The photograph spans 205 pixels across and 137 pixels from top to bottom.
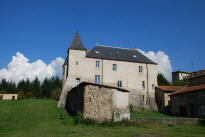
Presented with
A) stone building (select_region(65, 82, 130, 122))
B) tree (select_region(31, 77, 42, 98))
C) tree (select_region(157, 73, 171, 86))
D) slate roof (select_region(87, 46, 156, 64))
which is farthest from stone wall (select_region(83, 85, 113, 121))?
tree (select_region(31, 77, 42, 98))

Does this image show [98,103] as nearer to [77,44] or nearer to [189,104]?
[189,104]

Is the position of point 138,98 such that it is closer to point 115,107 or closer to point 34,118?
point 115,107

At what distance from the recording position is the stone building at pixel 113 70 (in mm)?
30344

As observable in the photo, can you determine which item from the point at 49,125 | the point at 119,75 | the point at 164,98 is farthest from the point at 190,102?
the point at 49,125

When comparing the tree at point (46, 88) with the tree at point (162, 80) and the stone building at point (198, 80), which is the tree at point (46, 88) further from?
the stone building at point (198, 80)

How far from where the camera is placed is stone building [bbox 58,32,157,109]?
30344 mm

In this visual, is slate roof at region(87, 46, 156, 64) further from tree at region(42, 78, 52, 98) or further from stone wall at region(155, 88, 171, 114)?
tree at region(42, 78, 52, 98)

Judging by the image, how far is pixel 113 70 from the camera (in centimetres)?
3247

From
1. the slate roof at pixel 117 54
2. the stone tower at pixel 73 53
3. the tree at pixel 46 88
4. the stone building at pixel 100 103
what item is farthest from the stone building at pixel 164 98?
the tree at pixel 46 88

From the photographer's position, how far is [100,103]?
18.9m

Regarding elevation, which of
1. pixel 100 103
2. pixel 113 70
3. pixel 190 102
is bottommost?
pixel 190 102

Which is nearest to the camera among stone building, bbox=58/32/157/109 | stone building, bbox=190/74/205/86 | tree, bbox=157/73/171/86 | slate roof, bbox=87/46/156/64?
stone building, bbox=190/74/205/86

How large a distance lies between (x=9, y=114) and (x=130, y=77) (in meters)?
19.8

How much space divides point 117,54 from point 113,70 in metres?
3.75
